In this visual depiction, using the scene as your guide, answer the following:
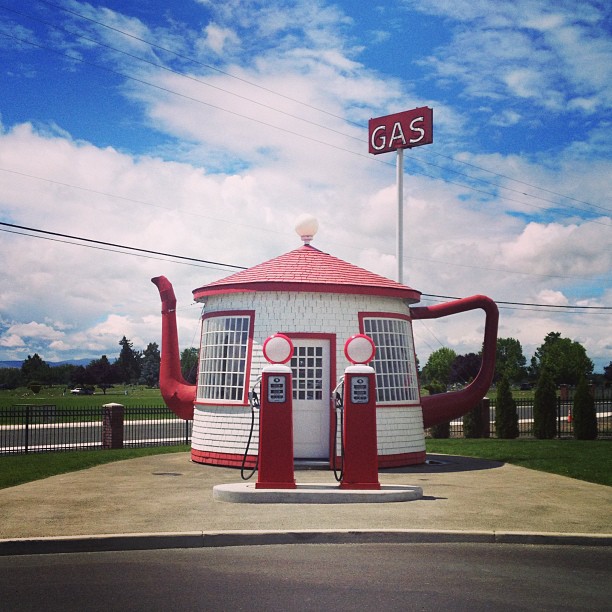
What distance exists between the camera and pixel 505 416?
27.0 metres

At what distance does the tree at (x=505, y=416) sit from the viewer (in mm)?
26953

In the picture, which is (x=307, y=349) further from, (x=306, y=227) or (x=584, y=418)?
(x=584, y=418)

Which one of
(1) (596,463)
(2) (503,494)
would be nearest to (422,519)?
(2) (503,494)

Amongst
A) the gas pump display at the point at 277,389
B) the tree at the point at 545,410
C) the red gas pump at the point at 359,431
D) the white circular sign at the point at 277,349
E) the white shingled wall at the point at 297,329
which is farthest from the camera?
the tree at the point at 545,410

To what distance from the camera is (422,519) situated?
999 cm

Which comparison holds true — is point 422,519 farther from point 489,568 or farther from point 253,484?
point 253,484

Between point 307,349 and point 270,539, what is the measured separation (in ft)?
Result: 24.7

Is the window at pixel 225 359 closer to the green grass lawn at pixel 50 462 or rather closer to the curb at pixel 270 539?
the green grass lawn at pixel 50 462

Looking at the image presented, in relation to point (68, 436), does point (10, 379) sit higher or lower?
higher

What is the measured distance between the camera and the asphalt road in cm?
649

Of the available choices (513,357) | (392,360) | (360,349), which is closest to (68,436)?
(392,360)

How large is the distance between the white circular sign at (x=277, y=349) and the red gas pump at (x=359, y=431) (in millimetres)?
1017

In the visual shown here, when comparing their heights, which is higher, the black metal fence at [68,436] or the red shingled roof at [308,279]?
the red shingled roof at [308,279]

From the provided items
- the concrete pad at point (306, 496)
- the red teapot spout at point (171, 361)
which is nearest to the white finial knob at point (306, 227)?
the red teapot spout at point (171, 361)
